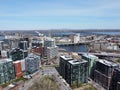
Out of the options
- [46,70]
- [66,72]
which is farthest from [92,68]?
[46,70]

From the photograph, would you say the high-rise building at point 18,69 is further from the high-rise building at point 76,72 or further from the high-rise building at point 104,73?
the high-rise building at point 104,73

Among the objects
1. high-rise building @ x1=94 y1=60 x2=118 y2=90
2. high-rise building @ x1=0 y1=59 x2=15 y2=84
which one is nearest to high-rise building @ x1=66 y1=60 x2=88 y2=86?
high-rise building @ x1=94 y1=60 x2=118 y2=90

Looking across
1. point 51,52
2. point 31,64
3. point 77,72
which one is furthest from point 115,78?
point 51,52

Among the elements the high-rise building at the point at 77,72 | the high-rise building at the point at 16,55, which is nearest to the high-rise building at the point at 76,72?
the high-rise building at the point at 77,72

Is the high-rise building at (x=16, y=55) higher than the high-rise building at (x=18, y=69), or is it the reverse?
the high-rise building at (x=16, y=55)

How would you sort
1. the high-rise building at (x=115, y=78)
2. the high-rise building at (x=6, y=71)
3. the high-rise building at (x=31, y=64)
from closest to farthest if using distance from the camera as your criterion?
the high-rise building at (x=115, y=78), the high-rise building at (x=6, y=71), the high-rise building at (x=31, y=64)
